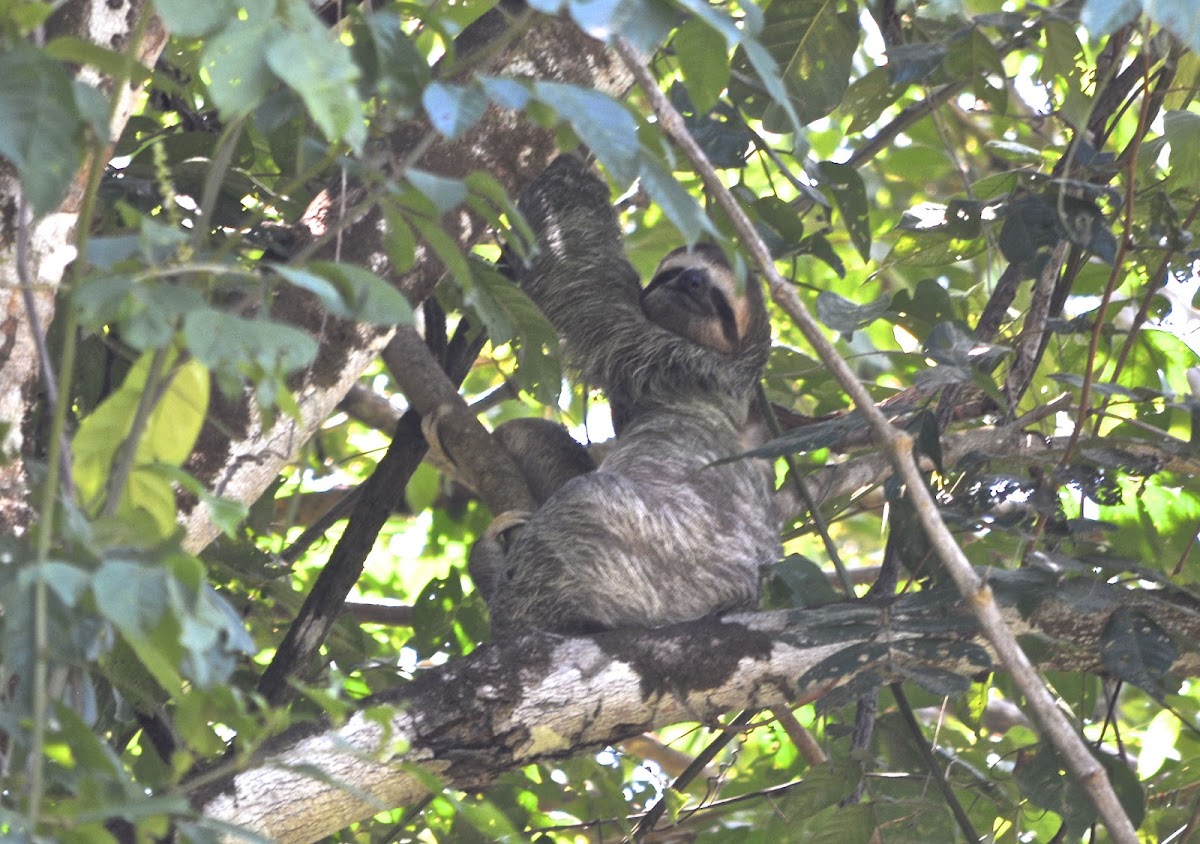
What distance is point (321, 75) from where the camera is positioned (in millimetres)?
1856

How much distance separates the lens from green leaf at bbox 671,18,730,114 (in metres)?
2.88

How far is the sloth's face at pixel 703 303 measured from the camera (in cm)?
616

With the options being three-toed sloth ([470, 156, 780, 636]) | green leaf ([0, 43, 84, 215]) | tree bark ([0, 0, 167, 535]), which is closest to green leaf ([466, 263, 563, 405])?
three-toed sloth ([470, 156, 780, 636])

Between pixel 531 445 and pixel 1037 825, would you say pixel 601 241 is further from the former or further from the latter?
pixel 1037 825

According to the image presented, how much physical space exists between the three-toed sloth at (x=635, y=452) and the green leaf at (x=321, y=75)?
10.3 feet

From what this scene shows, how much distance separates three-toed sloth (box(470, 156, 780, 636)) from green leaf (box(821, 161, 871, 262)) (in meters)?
0.95

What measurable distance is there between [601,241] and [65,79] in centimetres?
417

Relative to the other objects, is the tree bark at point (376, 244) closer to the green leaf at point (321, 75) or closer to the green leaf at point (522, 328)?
the green leaf at point (522, 328)

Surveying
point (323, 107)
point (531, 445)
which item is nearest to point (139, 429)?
point (323, 107)

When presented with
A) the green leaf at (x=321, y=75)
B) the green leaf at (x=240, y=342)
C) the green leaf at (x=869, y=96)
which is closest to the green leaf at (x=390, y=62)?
the green leaf at (x=321, y=75)

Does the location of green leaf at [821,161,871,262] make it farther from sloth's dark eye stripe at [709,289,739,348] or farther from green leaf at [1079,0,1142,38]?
green leaf at [1079,0,1142,38]

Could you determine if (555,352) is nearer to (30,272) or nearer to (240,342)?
(30,272)

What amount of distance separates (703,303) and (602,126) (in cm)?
412

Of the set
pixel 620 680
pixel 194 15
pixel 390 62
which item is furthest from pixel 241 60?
pixel 620 680
